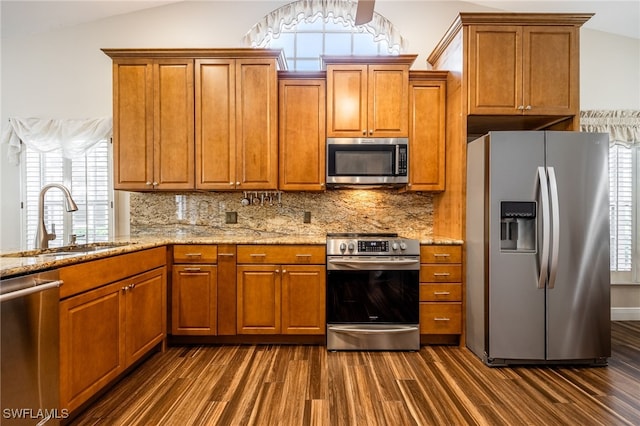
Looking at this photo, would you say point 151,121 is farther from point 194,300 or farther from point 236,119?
point 194,300

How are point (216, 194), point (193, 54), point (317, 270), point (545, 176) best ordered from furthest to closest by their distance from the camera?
point (216, 194), point (193, 54), point (317, 270), point (545, 176)

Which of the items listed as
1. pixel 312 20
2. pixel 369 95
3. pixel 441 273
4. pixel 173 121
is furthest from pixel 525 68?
pixel 173 121

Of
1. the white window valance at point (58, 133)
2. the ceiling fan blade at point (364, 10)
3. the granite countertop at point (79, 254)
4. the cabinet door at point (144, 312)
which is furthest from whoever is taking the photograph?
the white window valance at point (58, 133)

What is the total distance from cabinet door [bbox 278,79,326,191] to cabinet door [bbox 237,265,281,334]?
38.0 inches

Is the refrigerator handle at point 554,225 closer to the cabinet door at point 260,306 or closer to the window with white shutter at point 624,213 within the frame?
the window with white shutter at point 624,213

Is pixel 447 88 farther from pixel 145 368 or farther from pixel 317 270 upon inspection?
pixel 145 368

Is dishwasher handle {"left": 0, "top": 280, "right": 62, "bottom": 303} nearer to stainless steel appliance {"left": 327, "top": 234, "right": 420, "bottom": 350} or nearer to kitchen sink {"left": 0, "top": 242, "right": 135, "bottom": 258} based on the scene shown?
kitchen sink {"left": 0, "top": 242, "right": 135, "bottom": 258}

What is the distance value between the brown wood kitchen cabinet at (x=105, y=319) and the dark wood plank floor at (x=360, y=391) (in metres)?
0.22

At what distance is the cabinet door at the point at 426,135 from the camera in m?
3.12

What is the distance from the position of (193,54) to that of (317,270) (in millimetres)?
2329

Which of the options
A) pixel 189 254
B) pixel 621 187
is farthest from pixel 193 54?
pixel 621 187

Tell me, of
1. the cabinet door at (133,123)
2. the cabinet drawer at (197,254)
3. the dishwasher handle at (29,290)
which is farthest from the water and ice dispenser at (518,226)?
the cabinet door at (133,123)

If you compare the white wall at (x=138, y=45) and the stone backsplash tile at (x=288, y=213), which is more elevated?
the white wall at (x=138, y=45)

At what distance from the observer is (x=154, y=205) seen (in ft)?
11.4
